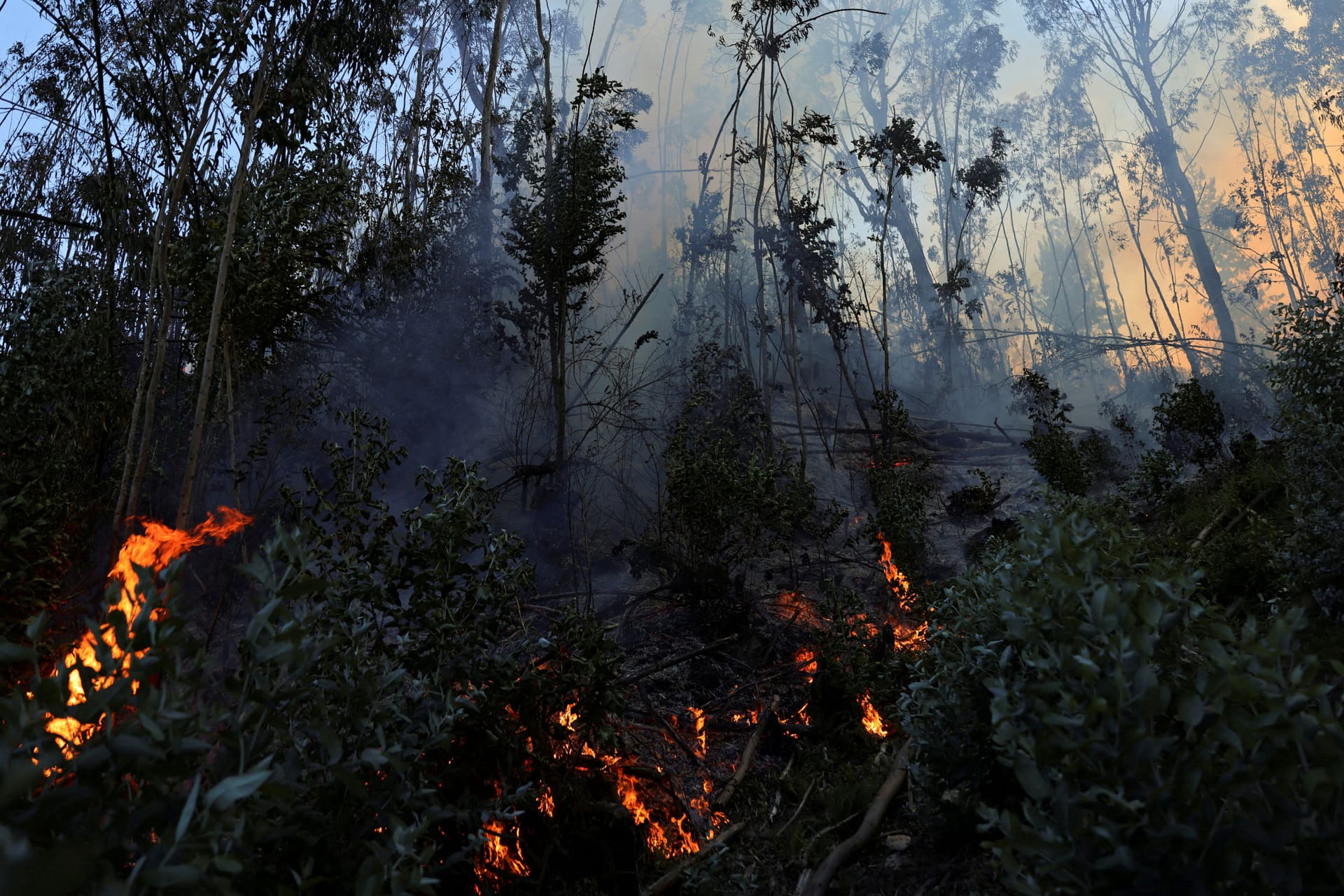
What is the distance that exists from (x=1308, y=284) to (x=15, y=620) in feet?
111

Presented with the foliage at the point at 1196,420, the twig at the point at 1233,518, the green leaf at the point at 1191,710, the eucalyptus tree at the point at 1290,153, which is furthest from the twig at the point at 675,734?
the eucalyptus tree at the point at 1290,153

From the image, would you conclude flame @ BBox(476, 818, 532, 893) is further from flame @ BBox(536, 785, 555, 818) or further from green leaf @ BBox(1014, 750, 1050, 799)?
green leaf @ BBox(1014, 750, 1050, 799)

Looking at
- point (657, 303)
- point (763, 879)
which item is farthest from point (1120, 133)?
point (763, 879)

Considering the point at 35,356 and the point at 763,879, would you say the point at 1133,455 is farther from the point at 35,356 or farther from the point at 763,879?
the point at 35,356

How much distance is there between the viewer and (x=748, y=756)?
4656mm

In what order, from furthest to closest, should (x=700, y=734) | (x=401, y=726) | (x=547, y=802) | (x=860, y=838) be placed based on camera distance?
(x=700, y=734), (x=860, y=838), (x=547, y=802), (x=401, y=726)

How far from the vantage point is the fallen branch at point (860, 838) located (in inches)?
119

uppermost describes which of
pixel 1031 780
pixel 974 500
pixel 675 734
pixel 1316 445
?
pixel 974 500

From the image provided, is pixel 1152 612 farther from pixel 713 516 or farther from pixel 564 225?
pixel 564 225

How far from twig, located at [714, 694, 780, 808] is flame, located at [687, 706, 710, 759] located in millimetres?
273

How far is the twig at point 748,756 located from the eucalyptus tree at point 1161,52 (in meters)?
21.8

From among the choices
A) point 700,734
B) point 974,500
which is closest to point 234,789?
point 700,734

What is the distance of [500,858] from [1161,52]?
3055cm

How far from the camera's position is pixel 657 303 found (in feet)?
66.2
